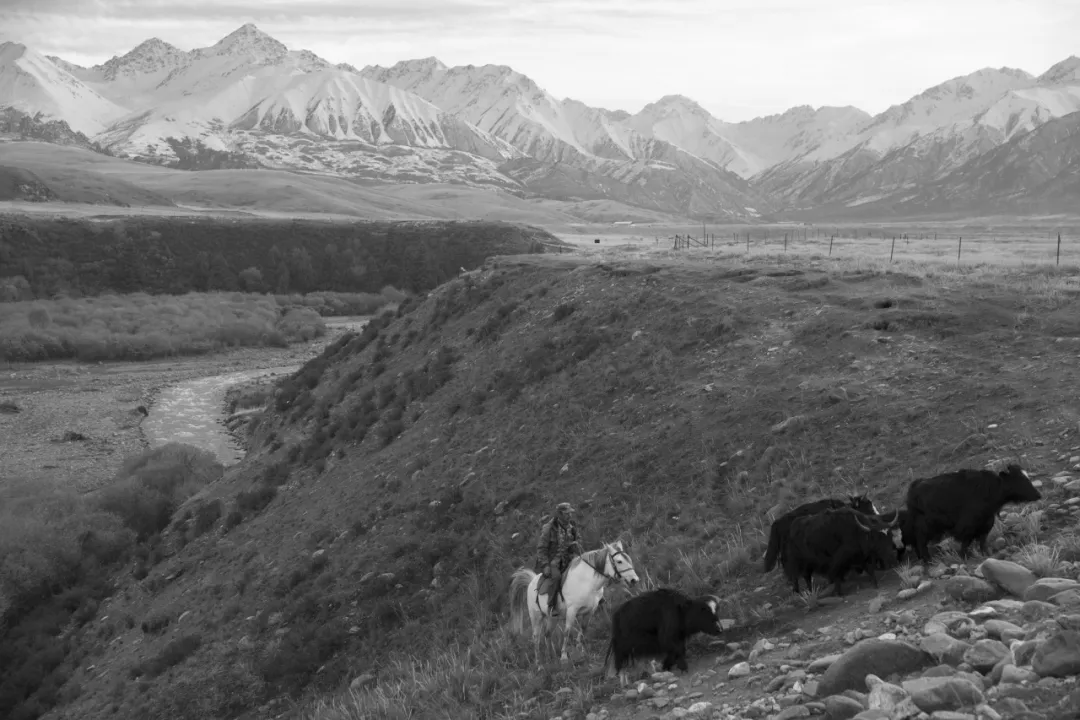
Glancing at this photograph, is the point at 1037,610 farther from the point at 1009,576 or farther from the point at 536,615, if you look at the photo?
the point at 536,615

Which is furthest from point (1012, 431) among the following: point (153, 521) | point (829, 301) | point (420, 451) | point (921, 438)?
point (153, 521)

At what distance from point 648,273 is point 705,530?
727 inches

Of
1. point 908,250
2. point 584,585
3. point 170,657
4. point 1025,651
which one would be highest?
point 908,250

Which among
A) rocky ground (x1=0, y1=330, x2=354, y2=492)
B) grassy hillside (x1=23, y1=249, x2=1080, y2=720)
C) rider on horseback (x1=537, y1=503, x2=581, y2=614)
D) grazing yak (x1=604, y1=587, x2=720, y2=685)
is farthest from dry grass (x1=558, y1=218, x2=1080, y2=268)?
rocky ground (x1=0, y1=330, x2=354, y2=492)

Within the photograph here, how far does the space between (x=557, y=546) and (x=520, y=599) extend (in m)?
1.39

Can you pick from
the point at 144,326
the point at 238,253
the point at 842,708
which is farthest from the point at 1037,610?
the point at 238,253

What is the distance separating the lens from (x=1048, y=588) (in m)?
8.72

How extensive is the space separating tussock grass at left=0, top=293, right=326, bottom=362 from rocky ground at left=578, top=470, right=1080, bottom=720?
7669cm

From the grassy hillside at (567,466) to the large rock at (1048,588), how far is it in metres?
2.94

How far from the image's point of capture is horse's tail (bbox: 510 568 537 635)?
13.1 metres

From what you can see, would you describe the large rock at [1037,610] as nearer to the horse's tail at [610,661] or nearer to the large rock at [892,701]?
the large rock at [892,701]

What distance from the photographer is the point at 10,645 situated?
24281 mm

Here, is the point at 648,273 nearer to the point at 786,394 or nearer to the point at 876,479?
the point at 786,394

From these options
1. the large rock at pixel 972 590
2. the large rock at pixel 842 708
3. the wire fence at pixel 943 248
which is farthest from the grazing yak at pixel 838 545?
the wire fence at pixel 943 248
